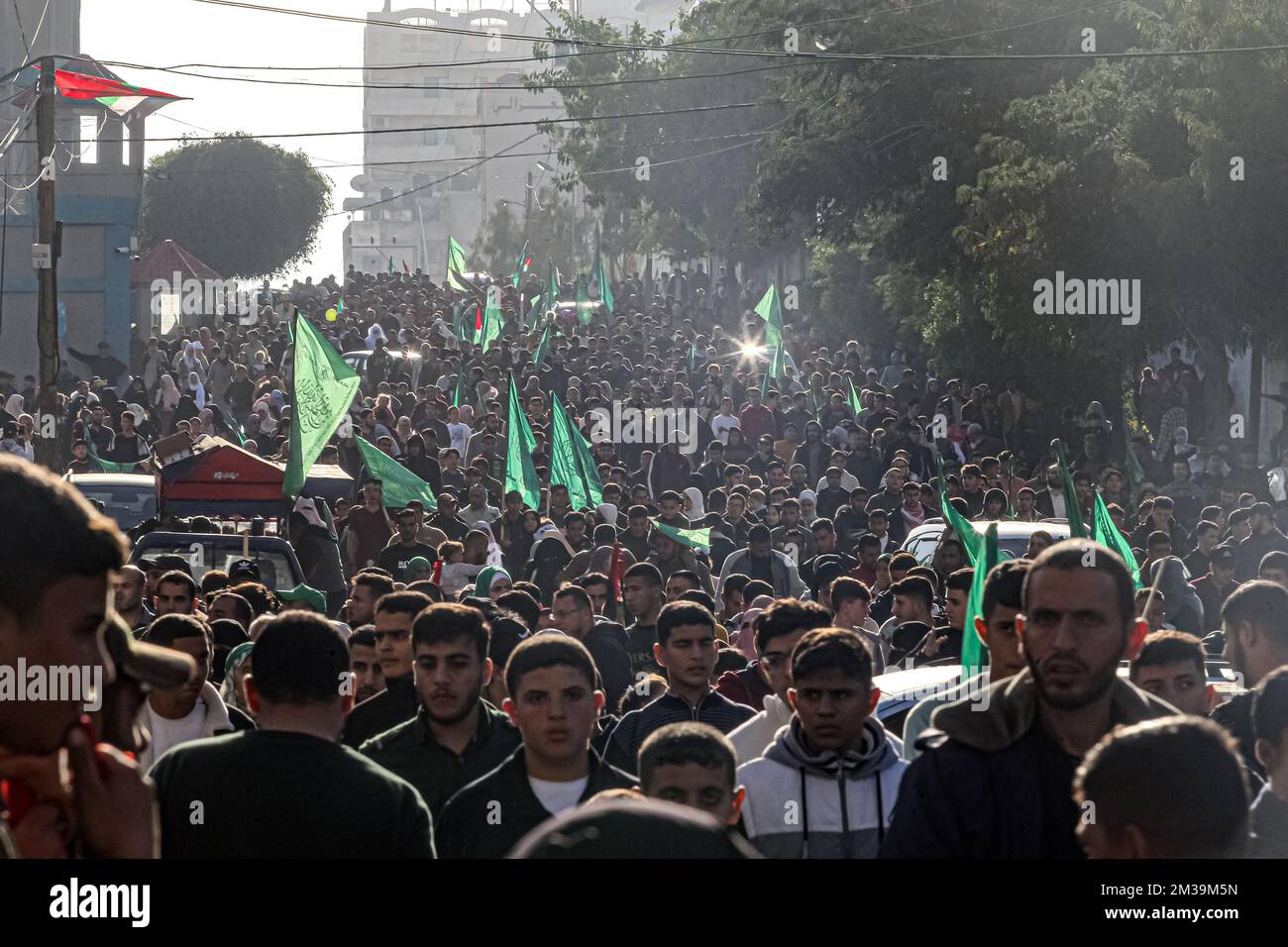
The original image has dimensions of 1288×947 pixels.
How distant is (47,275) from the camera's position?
20.0 m

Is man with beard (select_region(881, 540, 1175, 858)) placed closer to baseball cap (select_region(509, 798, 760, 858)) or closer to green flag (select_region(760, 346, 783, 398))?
baseball cap (select_region(509, 798, 760, 858))

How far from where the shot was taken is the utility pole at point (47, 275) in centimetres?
1927

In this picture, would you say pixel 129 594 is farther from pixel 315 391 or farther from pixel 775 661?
pixel 315 391

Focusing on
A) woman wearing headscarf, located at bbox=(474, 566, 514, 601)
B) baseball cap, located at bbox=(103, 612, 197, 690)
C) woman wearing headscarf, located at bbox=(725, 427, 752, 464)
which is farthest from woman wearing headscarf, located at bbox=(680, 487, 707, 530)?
baseball cap, located at bbox=(103, 612, 197, 690)

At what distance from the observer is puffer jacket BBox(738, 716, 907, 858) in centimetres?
564

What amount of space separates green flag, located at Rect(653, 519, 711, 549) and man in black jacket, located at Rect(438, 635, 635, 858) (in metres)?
7.73

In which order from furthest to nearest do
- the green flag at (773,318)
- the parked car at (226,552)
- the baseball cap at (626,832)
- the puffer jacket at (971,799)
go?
the green flag at (773,318) < the parked car at (226,552) < the puffer jacket at (971,799) < the baseball cap at (626,832)

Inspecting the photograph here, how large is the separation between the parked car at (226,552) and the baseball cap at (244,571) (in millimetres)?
309

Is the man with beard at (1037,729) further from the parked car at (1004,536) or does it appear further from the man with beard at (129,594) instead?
the parked car at (1004,536)

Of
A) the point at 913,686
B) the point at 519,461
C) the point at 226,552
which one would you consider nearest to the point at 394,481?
the point at 519,461

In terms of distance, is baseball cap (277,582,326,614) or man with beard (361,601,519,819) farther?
baseball cap (277,582,326,614)

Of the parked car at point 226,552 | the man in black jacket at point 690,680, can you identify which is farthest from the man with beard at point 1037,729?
the parked car at point 226,552
